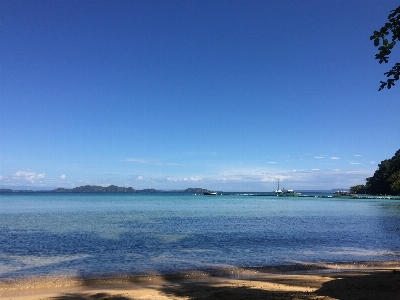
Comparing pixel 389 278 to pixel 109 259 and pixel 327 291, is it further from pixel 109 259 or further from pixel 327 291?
pixel 109 259

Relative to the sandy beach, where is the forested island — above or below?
above

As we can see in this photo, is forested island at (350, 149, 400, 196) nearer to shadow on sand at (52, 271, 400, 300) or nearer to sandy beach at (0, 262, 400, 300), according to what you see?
sandy beach at (0, 262, 400, 300)

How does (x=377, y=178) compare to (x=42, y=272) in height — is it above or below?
above

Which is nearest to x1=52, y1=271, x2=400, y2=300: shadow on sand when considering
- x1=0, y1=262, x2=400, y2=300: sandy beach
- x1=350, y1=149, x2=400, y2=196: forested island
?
x1=0, y1=262, x2=400, y2=300: sandy beach

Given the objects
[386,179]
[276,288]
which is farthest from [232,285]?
[386,179]

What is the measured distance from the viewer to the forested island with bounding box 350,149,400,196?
4727 inches

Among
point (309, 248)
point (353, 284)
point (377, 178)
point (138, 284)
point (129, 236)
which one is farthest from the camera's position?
point (377, 178)

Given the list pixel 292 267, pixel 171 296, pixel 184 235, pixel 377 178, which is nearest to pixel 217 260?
pixel 292 267

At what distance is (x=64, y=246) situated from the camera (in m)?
22.1

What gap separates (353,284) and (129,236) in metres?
19.2

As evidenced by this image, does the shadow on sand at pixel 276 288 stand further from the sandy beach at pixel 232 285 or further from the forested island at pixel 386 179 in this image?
the forested island at pixel 386 179

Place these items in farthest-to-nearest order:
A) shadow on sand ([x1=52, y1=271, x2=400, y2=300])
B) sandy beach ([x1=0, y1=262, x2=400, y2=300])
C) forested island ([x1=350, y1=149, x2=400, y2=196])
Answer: forested island ([x1=350, y1=149, x2=400, y2=196]), sandy beach ([x1=0, y1=262, x2=400, y2=300]), shadow on sand ([x1=52, y1=271, x2=400, y2=300])

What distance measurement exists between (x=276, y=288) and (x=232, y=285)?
1656mm

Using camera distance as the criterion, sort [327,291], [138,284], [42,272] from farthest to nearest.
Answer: [42,272] → [138,284] → [327,291]
